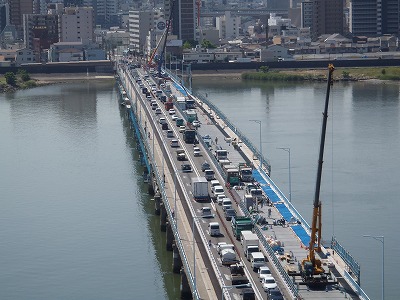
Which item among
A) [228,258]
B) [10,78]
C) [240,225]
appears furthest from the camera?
[10,78]

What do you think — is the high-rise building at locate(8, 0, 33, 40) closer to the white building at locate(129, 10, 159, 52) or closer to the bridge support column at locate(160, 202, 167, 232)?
the white building at locate(129, 10, 159, 52)

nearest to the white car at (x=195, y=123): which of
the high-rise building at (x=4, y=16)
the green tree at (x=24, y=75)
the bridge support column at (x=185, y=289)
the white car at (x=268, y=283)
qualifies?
the bridge support column at (x=185, y=289)

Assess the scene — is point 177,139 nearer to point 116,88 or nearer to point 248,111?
point 248,111

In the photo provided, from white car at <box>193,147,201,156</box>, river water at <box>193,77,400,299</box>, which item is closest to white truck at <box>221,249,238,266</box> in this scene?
river water at <box>193,77,400,299</box>

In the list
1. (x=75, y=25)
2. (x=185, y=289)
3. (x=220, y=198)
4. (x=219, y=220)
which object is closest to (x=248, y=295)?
(x=185, y=289)

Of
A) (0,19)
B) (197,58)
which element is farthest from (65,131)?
(0,19)

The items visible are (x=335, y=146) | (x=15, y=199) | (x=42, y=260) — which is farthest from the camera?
(x=335, y=146)

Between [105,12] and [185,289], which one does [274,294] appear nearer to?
[185,289]

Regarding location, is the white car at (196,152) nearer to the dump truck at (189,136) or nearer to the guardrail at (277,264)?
the dump truck at (189,136)
